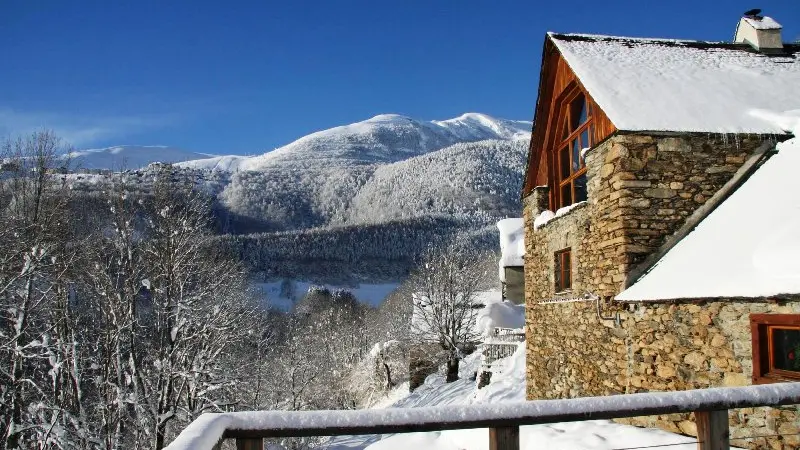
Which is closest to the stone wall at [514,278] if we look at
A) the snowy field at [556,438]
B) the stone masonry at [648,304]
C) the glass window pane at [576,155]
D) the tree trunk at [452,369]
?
the tree trunk at [452,369]

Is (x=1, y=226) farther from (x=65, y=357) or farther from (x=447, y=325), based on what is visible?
(x=447, y=325)

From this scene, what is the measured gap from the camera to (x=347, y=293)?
89812 millimetres

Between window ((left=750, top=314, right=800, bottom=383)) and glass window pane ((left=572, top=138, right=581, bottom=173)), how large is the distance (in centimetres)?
548

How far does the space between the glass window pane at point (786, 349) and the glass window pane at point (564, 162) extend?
6247 mm

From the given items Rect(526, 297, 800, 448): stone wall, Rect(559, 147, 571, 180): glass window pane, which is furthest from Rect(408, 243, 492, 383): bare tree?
Rect(526, 297, 800, 448): stone wall

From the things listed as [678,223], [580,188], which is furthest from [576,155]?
[678,223]

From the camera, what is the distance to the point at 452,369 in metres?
29.7

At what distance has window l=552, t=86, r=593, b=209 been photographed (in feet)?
34.1

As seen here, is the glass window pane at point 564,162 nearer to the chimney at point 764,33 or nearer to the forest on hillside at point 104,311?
the chimney at point 764,33

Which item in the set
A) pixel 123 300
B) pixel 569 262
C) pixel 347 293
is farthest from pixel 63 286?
pixel 347 293

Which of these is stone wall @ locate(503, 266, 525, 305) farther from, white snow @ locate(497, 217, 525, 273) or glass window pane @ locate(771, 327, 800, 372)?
glass window pane @ locate(771, 327, 800, 372)

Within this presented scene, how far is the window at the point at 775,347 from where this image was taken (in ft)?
17.9

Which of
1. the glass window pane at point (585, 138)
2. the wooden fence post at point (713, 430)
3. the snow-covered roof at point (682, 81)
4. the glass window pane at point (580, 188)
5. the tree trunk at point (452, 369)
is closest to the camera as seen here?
the wooden fence post at point (713, 430)

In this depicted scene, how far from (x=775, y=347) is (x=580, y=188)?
5.36 metres
